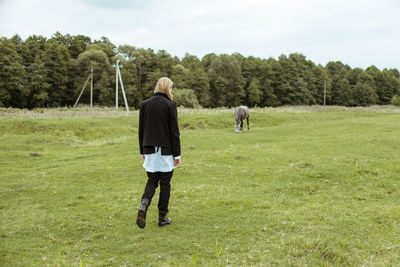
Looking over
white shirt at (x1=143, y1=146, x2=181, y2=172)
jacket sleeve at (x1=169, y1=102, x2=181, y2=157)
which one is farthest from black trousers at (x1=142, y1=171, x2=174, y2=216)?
jacket sleeve at (x1=169, y1=102, x2=181, y2=157)

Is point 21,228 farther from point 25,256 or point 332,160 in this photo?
point 332,160

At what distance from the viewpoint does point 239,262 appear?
503 centimetres

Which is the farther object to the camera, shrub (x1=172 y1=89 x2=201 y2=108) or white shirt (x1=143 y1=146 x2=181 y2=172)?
shrub (x1=172 y1=89 x2=201 y2=108)

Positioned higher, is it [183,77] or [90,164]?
[183,77]

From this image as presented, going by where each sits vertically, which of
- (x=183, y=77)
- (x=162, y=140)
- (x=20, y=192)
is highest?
(x=183, y=77)

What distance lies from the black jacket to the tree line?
59.0m

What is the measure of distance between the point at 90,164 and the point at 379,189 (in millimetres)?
11832

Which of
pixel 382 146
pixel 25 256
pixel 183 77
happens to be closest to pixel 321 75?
pixel 183 77

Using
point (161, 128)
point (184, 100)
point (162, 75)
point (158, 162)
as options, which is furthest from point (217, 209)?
point (162, 75)

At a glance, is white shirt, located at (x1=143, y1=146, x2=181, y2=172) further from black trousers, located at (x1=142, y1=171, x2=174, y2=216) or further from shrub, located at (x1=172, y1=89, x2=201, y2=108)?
shrub, located at (x1=172, y1=89, x2=201, y2=108)

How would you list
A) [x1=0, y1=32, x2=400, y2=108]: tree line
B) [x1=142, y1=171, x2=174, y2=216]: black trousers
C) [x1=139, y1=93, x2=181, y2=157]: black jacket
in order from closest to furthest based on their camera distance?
1. [x1=139, y1=93, x2=181, y2=157]: black jacket
2. [x1=142, y1=171, x2=174, y2=216]: black trousers
3. [x1=0, y1=32, x2=400, y2=108]: tree line

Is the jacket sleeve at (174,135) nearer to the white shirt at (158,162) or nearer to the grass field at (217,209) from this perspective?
the white shirt at (158,162)

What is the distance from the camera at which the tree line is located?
7162 centimetres

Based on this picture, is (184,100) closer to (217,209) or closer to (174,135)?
(217,209)
